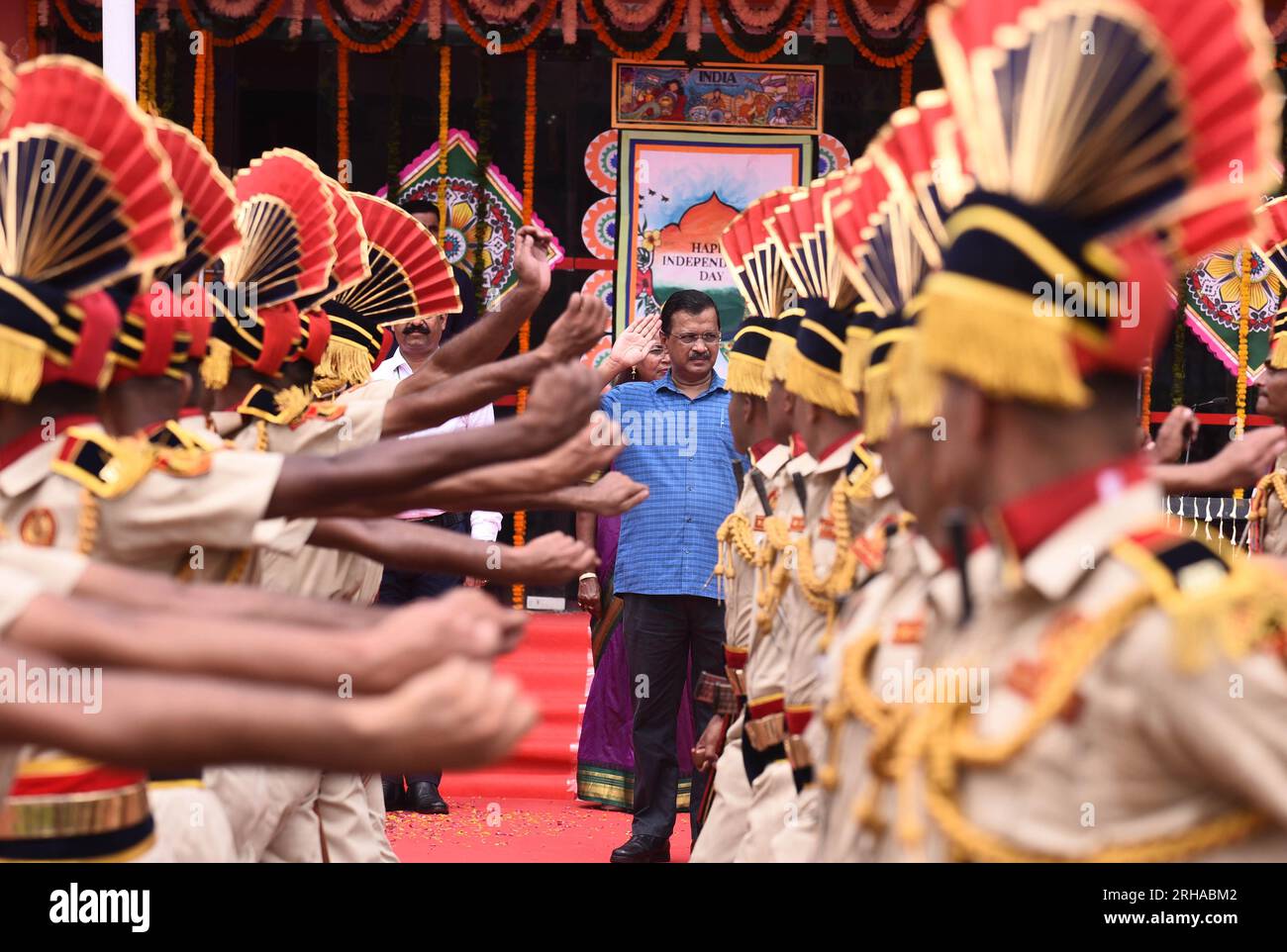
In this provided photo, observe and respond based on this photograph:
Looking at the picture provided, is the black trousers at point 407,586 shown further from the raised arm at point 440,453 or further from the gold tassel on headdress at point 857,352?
the raised arm at point 440,453

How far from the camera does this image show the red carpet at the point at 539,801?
657 centimetres

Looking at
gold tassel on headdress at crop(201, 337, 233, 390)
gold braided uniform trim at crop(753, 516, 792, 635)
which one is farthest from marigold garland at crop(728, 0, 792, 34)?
gold tassel on headdress at crop(201, 337, 233, 390)

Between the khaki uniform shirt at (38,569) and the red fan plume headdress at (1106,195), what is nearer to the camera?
the red fan plume headdress at (1106,195)

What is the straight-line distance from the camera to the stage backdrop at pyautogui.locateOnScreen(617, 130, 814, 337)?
8906 millimetres

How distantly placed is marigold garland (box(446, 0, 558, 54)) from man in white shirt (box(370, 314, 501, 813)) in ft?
6.33

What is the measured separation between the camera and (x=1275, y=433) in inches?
141

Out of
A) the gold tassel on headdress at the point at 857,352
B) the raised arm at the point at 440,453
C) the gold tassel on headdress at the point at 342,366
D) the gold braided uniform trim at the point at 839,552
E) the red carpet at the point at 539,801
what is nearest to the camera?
the raised arm at the point at 440,453

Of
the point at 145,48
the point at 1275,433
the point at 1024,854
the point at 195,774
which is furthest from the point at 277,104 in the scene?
the point at 1024,854

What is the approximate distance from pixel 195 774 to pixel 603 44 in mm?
6045

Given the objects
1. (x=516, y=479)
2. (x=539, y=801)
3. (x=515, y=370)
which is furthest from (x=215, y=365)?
(x=539, y=801)

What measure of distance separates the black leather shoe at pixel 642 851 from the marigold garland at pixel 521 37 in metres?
4.31

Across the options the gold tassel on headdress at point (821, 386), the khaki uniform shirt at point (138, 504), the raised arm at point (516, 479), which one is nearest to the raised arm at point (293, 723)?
the khaki uniform shirt at point (138, 504)

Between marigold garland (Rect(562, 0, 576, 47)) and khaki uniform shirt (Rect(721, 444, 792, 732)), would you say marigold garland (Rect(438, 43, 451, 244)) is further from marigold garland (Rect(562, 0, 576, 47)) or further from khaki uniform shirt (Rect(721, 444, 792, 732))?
khaki uniform shirt (Rect(721, 444, 792, 732))

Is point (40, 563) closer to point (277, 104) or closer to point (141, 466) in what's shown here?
point (141, 466)
